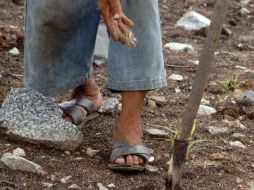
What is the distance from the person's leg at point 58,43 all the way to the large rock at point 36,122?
90 mm

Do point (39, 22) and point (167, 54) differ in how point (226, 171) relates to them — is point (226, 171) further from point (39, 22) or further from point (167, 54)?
point (167, 54)

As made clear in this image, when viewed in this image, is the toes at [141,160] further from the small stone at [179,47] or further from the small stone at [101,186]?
the small stone at [179,47]

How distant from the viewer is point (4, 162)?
2.91 meters

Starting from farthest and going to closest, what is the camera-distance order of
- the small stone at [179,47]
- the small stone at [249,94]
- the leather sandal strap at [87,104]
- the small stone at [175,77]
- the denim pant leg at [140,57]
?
the small stone at [179,47] < the small stone at [175,77] < the small stone at [249,94] < the leather sandal strap at [87,104] < the denim pant leg at [140,57]

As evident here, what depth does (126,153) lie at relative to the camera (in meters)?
3.02

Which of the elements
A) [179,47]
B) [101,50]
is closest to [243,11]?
[179,47]

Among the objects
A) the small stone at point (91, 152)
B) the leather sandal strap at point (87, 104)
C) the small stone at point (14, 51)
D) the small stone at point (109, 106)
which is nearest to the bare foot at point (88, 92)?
the leather sandal strap at point (87, 104)

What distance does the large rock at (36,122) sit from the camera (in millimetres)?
3141

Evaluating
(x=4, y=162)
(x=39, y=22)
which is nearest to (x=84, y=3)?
(x=39, y=22)

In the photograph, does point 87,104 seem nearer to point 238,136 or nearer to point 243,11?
point 238,136

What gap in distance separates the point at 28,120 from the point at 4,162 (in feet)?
1.06

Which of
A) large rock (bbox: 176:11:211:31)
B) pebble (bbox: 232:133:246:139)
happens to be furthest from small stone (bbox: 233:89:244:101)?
large rock (bbox: 176:11:211:31)

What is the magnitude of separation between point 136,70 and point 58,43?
416 mm

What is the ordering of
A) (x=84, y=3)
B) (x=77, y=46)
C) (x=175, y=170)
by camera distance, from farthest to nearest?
(x=77, y=46), (x=84, y=3), (x=175, y=170)
